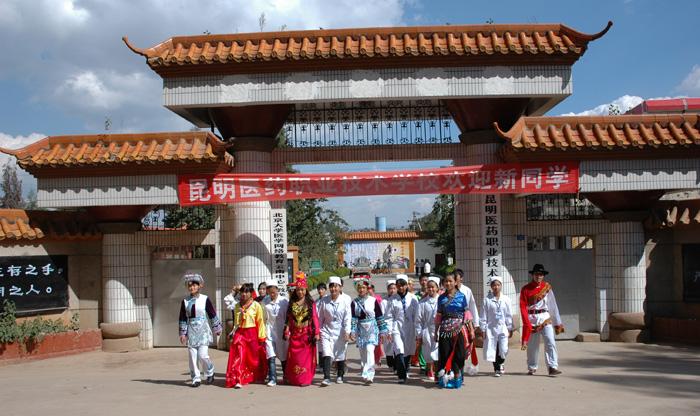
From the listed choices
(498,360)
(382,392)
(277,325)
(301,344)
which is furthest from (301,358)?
(498,360)

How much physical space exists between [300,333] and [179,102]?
15.8ft

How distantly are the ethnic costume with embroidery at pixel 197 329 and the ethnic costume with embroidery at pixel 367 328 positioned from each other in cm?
186

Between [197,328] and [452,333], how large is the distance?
3322 millimetres

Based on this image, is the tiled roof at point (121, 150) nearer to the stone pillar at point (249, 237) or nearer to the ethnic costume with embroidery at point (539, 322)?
the stone pillar at point (249, 237)

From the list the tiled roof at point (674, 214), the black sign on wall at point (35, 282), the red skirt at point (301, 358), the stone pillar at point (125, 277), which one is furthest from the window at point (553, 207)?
the black sign on wall at point (35, 282)

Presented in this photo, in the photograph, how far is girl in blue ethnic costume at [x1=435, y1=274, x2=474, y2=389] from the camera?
782 cm

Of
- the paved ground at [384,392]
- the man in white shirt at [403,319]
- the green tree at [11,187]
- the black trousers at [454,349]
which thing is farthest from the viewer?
the green tree at [11,187]

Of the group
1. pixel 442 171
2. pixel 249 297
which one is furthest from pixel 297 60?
pixel 249 297

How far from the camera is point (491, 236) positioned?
1110 centimetres

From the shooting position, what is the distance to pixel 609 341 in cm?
1131

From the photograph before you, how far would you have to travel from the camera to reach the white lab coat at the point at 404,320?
28.7 feet

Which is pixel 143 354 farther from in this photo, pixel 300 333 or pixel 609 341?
pixel 609 341

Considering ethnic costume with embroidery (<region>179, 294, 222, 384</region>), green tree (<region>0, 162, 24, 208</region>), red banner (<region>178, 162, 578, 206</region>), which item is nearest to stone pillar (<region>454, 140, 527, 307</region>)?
red banner (<region>178, 162, 578, 206</region>)

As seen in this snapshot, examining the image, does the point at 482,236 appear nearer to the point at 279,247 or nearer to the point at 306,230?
the point at 279,247
